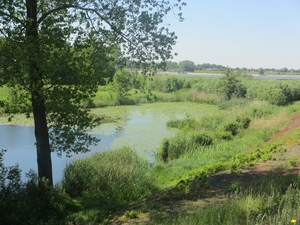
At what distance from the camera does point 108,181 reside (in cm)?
894

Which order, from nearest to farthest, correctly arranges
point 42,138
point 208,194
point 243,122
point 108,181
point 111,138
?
point 208,194 < point 42,138 < point 108,181 < point 111,138 < point 243,122

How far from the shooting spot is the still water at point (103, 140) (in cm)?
1286

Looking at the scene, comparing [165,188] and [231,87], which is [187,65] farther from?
[165,188]

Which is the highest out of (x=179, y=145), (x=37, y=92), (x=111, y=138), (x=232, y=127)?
(x=37, y=92)

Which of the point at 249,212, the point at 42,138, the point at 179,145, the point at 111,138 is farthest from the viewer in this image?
the point at 111,138

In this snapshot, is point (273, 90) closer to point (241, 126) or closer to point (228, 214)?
point (241, 126)

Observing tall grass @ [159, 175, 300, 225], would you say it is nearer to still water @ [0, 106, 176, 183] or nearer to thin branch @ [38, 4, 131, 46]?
thin branch @ [38, 4, 131, 46]

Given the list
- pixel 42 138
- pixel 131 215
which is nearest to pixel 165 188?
pixel 131 215

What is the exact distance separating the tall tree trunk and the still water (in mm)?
3371

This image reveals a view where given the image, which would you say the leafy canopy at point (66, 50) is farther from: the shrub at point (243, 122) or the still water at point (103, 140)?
the shrub at point (243, 122)

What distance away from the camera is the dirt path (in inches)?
234

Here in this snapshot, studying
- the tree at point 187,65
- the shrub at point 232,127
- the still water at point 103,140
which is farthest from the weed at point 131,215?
the tree at point 187,65

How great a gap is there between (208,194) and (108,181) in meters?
3.27

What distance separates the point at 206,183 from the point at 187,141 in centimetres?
694
